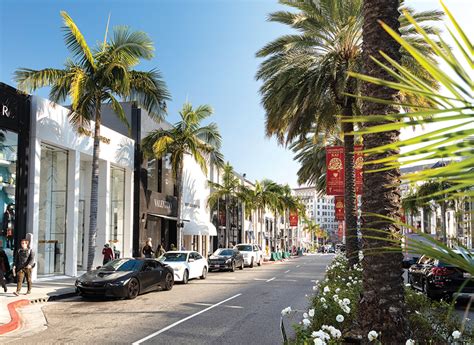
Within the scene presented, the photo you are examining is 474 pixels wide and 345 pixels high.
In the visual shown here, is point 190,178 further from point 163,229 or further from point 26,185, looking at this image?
point 26,185

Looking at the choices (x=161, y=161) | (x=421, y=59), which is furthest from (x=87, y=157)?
(x=421, y=59)

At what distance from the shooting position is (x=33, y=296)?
47.6 ft

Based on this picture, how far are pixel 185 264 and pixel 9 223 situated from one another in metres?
7.69

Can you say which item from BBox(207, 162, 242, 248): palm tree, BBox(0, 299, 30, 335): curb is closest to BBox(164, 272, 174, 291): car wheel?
BBox(0, 299, 30, 335): curb

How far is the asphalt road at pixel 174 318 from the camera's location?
9.14 metres

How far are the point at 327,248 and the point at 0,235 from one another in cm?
12202

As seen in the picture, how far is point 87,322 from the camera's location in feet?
35.5

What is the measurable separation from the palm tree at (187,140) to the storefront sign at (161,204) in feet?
6.88

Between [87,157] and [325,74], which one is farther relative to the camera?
[87,157]

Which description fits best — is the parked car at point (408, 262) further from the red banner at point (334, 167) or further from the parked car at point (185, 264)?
the parked car at point (185, 264)

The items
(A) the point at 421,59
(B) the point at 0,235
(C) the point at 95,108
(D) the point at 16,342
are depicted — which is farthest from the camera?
(C) the point at 95,108

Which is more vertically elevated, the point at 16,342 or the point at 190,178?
the point at 190,178

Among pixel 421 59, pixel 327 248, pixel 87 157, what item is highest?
pixel 87 157

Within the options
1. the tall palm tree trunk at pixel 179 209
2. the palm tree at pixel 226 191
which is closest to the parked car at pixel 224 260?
the tall palm tree trunk at pixel 179 209
